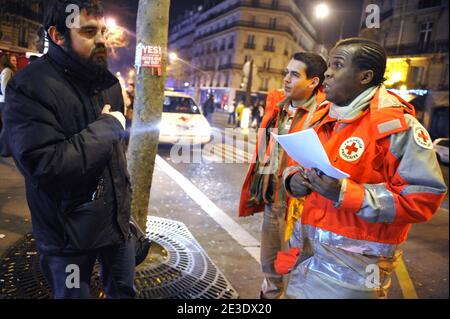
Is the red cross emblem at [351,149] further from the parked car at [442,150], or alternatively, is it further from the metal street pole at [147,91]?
the parked car at [442,150]

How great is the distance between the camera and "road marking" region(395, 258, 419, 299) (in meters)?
3.68

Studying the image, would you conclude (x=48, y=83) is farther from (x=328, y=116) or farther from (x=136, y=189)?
(x=136, y=189)

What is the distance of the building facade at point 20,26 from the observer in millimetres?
2404

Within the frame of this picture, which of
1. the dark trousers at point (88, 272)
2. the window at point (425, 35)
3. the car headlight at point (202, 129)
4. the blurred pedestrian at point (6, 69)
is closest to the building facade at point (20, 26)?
the blurred pedestrian at point (6, 69)

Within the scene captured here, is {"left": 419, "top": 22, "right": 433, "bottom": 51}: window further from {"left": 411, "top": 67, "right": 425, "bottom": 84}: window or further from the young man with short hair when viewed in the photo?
the young man with short hair

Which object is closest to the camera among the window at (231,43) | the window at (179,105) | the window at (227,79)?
the window at (179,105)

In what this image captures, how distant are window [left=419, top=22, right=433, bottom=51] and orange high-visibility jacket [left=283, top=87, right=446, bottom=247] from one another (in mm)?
28341

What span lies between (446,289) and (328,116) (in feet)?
10.5

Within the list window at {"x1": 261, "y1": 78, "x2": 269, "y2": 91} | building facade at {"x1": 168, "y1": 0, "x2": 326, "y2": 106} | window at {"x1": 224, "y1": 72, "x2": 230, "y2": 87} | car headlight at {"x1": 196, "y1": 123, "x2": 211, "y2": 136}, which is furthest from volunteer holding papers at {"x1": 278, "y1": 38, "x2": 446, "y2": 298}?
window at {"x1": 224, "y1": 72, "x2": 230, "y2": 87}

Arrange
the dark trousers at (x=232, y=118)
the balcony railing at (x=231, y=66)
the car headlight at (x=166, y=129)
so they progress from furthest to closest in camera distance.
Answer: the balcony railing at (x=231, y=66) → the dark trousers at (x=232, y=118) → the car headlight at (x=166, y=129)

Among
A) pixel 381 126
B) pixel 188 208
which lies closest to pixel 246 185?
pixel 381 126

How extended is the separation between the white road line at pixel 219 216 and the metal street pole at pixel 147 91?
143 centimetres

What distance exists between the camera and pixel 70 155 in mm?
1567

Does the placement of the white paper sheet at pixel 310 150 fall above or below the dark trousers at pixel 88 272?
above
